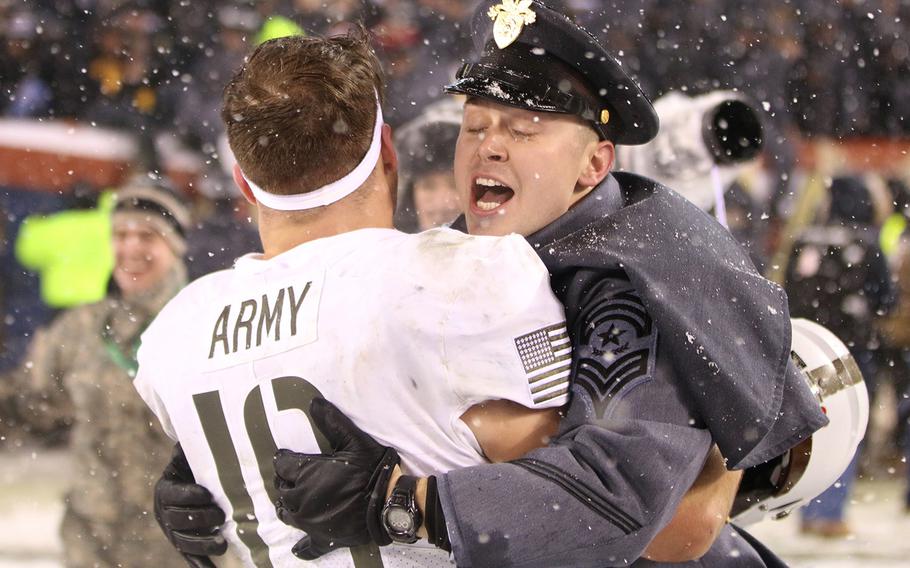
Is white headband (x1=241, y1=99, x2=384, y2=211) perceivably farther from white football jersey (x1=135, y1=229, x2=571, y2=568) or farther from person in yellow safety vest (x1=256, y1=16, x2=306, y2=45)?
person in yellow safety vest (x1=256, y1=16, x2=306, y2=45)

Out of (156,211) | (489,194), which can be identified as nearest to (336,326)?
(489,194)

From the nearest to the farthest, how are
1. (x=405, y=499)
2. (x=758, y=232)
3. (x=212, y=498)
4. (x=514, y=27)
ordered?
(x=405, y=499)
(x=212, y=498)
(x=514, y=27)
(x=758, y=232)

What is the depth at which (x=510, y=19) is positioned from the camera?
7.72ft

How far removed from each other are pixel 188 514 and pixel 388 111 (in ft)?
11.8

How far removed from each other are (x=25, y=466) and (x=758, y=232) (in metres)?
4.27

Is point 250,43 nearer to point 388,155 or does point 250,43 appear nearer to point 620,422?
point 388,155

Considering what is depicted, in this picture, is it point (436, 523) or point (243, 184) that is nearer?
point (436, 523)

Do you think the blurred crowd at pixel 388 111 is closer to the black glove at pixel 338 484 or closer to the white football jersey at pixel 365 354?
the white football jersey at pixel 365 354

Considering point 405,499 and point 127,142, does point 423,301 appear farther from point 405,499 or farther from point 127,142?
point 127,142

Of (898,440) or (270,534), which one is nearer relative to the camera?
(270,534)

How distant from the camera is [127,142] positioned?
6.41 meters

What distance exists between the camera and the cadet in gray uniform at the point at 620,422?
184 cm

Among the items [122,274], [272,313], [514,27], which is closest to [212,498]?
[272,313]

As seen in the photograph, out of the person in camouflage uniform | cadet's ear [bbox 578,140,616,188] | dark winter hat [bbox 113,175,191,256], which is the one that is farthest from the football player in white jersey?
dark winter hat [bbox 113,175,191,256]
